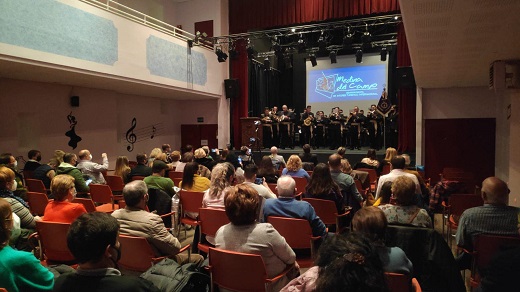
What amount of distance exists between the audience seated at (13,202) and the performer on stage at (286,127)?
868cm

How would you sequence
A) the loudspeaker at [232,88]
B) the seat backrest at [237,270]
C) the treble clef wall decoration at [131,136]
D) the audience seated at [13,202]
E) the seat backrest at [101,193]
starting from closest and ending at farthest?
the seat backrest at [237,270], the audience seated at [13,202], the seat backrest at [101,193], the treble clef wall decoration at [131,136], the loudspeaker at [232,88]

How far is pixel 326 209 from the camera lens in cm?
362

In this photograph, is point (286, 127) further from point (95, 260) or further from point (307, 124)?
point (95, 260)

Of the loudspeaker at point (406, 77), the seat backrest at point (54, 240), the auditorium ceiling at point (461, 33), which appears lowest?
the seat backrest at point (54, 240)

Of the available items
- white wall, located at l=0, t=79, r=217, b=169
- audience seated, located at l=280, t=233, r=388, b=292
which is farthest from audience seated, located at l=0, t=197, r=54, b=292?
white wall, located at l=0, t=79, r=217, b=169

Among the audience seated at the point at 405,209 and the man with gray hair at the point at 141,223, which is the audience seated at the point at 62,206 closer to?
the man with gray hair at the point at 141,223

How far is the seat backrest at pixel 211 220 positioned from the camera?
9.53 ft

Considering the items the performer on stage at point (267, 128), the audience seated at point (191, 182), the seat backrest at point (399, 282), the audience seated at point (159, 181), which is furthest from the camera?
the performer on stage at point (267, 128)

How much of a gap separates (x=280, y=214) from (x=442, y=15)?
2.39 metres

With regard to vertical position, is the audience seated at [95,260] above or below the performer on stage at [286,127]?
below

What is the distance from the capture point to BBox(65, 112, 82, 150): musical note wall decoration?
885cm

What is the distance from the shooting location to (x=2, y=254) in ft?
5.40

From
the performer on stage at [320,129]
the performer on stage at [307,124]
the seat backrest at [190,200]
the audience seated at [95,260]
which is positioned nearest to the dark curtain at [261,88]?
the performer on stage at [307,124]

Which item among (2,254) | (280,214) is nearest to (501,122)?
(280,214)
